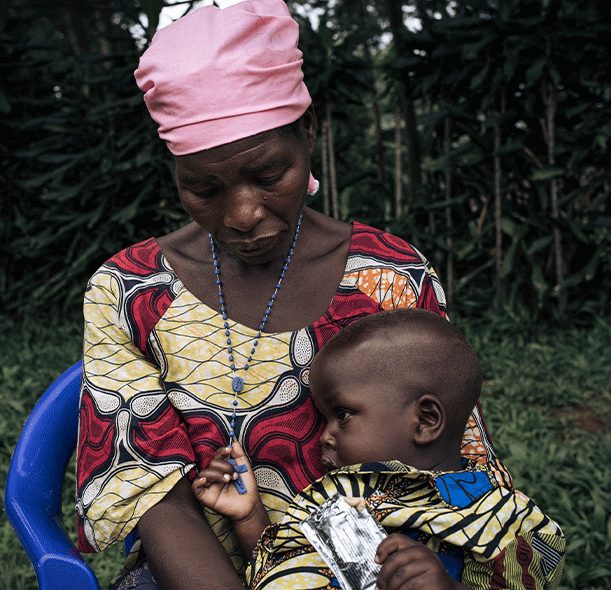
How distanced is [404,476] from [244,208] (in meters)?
0.62

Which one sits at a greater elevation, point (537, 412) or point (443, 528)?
point (443, 528)

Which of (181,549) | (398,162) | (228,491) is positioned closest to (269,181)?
(228,491)

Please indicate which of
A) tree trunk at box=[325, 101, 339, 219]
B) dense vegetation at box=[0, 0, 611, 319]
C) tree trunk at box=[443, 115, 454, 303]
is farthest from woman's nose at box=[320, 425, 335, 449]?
tree trunk at box=[325, 101, 339, 219]

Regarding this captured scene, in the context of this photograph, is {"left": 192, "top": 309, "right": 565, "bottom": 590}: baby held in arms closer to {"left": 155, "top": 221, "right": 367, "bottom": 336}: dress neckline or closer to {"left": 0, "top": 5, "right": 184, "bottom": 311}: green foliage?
{"left": 155, "top": 221, "right": 367, "bottom": 336}: dress neckline

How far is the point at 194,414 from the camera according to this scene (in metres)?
1.76

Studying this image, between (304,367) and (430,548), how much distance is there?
1.56 ft

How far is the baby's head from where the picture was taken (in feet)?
5.42

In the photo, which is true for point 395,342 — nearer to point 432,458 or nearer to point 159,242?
point 432,458

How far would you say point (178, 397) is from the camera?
177 centimetres

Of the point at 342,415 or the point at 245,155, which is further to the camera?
the point at 342,415

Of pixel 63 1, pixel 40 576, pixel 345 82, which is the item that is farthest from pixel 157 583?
pixel 63 1

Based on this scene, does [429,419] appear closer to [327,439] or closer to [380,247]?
[327,439]

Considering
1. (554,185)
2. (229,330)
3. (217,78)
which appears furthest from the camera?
(554,185)

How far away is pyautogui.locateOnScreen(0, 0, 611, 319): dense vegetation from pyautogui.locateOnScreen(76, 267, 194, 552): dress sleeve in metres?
3.07
